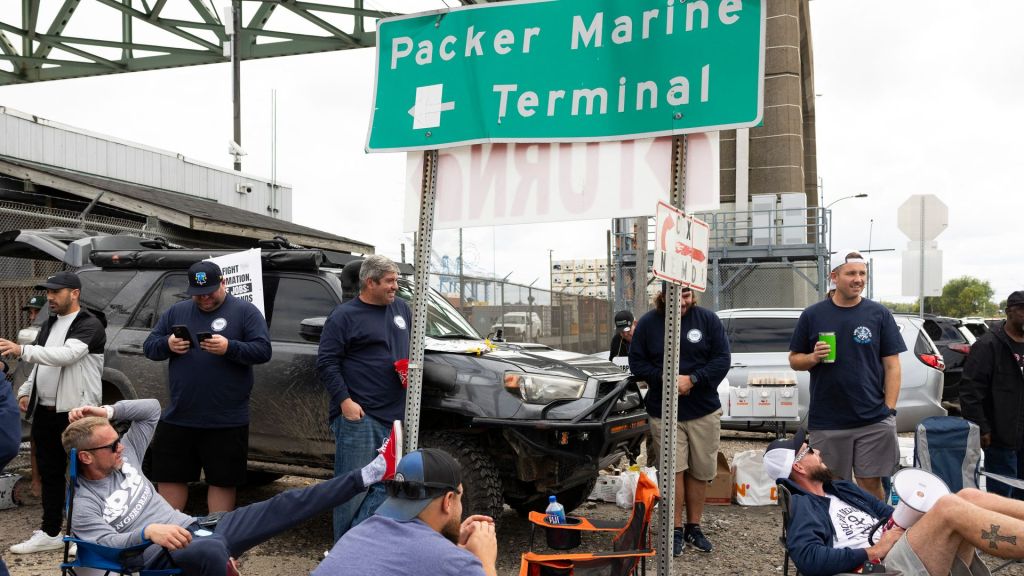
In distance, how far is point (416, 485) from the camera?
239 centimetres

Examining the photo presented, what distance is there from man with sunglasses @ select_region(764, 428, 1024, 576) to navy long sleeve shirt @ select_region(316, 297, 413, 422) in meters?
2.22

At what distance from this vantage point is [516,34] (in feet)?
13.5

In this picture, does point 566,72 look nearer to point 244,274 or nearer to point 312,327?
point 312,327

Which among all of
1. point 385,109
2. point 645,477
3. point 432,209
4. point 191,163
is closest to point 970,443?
point 645,477

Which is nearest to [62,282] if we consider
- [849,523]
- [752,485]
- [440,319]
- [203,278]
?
[203,278]

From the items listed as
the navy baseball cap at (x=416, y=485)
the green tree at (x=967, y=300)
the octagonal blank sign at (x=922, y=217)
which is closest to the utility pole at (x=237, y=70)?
the octagonal blank sign at (x=922, y=217)

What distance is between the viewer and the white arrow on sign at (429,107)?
423 cm

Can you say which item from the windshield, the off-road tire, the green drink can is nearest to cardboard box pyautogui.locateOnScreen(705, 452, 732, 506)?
the green drink can

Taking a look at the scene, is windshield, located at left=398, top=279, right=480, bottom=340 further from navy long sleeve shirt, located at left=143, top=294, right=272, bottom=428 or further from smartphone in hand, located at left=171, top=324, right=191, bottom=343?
smartphone in hand, located at left=171, top=324, right=191, bottom=343

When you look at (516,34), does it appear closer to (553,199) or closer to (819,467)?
(553,199)

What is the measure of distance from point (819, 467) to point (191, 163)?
16311 mm

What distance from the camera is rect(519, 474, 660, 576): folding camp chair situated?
373cm

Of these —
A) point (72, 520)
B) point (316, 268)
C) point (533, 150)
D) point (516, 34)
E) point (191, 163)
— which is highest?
point (191, 163)

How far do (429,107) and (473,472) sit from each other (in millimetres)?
2286
